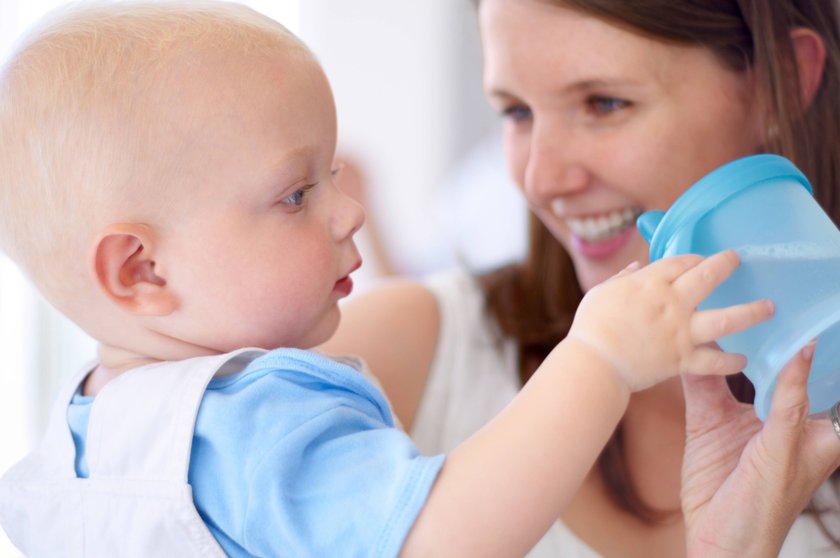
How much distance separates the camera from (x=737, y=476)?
1.19m

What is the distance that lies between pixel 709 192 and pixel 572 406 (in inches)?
10.3

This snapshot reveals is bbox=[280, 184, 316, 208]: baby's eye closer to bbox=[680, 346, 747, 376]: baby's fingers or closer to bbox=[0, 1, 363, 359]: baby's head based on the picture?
bbox=[0, 1, 363, 359]: baby's head

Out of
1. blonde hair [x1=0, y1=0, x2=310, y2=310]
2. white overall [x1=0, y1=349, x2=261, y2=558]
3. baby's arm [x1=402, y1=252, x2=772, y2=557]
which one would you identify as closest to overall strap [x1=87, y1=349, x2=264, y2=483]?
white overall [x1=0, y1=349, x2=261, y2=558]

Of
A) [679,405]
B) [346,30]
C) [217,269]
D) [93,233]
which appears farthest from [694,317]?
[346,30]

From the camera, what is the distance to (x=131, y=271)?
1004 mm

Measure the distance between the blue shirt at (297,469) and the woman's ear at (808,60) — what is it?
3.10 feet

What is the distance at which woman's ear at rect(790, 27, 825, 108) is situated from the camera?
151cm

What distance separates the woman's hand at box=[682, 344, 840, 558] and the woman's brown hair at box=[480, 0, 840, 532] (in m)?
0.27

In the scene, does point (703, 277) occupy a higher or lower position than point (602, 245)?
higher

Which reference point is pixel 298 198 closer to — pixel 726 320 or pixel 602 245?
pixel 726 320

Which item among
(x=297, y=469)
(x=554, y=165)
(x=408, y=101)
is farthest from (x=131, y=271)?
(x=408, y=101)

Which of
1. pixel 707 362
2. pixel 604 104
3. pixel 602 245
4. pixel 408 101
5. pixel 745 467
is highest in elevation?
pixel 604 104

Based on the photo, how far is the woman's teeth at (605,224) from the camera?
1549 millimetres

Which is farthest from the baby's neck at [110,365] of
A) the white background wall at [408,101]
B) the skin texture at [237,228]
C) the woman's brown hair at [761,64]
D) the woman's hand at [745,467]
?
the white background wall at [408,101]
